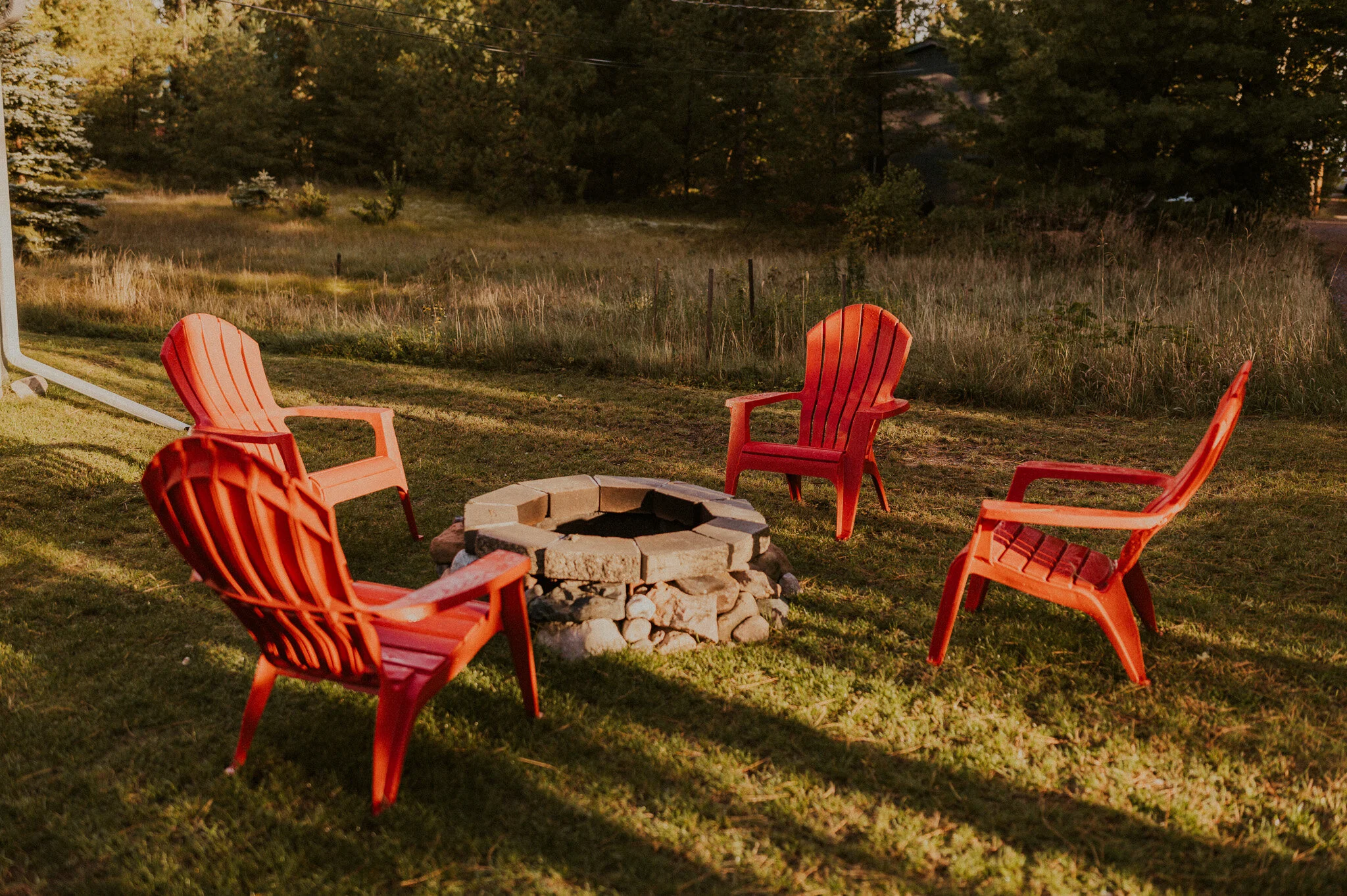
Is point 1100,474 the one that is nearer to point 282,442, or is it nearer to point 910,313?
point 282,442

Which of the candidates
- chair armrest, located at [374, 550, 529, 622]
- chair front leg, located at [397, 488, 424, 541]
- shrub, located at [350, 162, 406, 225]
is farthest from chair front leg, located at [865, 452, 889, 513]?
shrub, located at [350, 162, 406, 225]

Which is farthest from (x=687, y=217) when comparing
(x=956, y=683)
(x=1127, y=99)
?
(x=956, y=683)

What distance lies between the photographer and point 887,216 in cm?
1706

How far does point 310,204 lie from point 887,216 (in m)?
14.5

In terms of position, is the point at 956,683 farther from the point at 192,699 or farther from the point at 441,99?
the point at 441,99

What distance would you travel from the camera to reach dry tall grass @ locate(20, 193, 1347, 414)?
690 centimetres

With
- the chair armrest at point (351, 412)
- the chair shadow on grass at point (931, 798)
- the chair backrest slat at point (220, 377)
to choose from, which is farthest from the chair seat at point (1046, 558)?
the chair backrest slat at point (220, 377)

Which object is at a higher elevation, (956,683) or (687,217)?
(687,217)

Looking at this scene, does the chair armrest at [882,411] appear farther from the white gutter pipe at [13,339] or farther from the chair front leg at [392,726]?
the white gutter pipe at [13,339]

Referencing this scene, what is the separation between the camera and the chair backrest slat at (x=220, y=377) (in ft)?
12.8

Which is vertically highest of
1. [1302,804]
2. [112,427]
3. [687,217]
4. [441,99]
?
[441,99]

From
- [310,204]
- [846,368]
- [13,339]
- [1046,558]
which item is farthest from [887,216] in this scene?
[1046,558]

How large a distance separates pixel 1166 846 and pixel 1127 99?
53.8ft

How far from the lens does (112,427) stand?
19.2 ft
